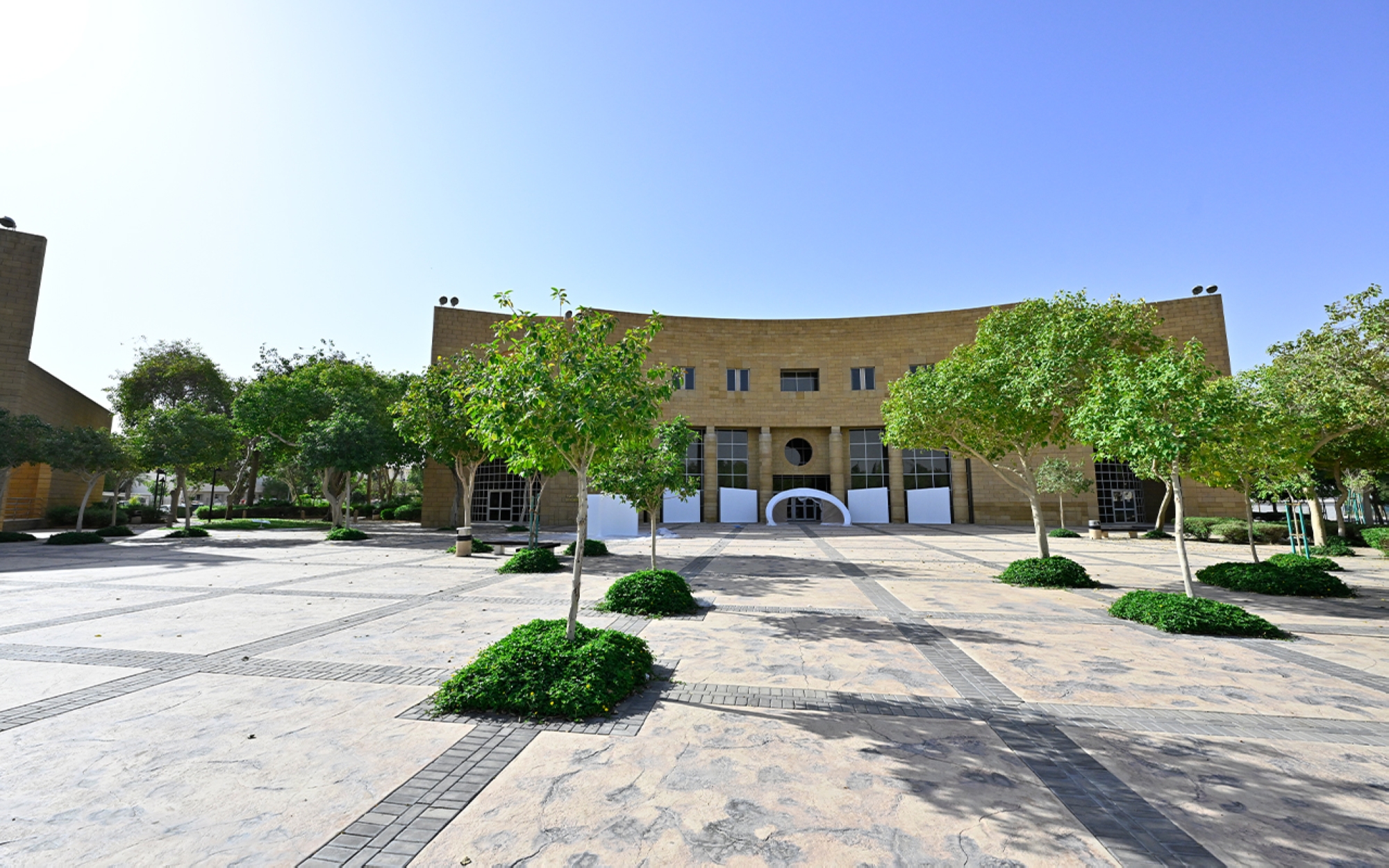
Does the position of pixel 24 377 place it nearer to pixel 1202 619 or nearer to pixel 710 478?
pixel 710 478

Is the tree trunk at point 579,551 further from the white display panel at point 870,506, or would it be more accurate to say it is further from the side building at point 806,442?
the white display panel at point 870,506

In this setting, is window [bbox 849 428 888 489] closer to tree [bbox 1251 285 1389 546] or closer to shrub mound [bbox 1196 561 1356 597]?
tree [bbox 1251 285 1389 546]

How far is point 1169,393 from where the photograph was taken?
922 centimetres

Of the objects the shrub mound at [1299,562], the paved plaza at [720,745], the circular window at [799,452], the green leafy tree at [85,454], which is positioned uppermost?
the circular window at [799,452]

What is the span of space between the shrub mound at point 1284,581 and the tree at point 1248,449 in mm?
1705

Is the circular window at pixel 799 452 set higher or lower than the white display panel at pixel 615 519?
higher

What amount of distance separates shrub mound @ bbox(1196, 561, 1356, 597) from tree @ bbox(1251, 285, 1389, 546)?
237 cm

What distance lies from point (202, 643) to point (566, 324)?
6429mm

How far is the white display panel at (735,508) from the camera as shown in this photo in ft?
136

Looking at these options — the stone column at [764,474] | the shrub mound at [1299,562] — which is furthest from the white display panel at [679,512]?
the shrub mound at [1299,562]

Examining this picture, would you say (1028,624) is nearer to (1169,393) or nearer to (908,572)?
(1169,393)

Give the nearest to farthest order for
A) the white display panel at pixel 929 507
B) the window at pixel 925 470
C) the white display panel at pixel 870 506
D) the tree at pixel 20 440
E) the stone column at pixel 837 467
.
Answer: the tree at pixel 20 440 < the white display panel at pixel 929 507 < the white display panel at pixel 870 506 < the window at pixel 925 470 < the stone column at pixel 837 467

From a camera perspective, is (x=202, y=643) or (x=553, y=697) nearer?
(x=553, y=697)

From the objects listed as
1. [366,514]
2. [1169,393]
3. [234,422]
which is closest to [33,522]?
[234,422]
